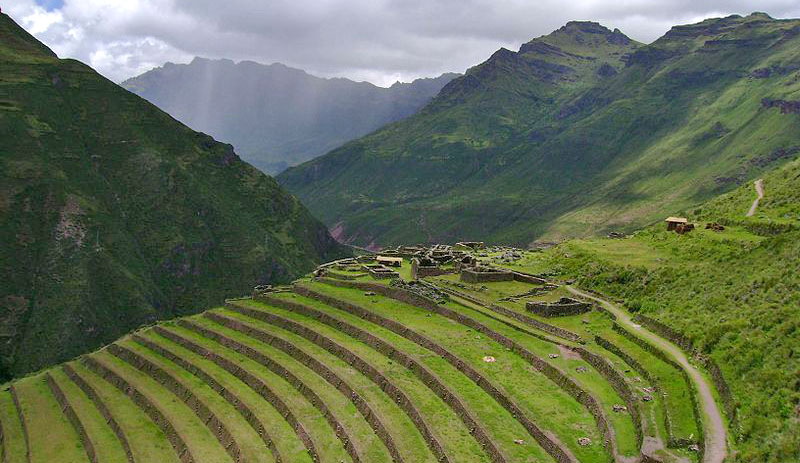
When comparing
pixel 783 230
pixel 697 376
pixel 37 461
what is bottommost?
pixel 37 461

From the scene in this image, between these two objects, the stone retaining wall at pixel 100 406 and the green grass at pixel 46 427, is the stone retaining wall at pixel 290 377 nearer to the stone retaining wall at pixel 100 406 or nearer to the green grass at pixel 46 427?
the stone retaining wall at pixel 100 406

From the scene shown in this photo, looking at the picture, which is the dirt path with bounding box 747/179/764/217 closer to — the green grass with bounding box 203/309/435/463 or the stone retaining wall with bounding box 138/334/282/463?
the green grass with bounding box 203/309/435/463

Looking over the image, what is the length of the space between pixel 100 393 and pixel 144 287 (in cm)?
7491

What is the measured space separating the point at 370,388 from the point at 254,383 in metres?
12.1

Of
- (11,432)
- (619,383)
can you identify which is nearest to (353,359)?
(619,383)

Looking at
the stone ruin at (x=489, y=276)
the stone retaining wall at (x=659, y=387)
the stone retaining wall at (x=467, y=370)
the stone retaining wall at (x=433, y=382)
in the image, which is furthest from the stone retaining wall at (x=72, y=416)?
the stone retaining wall at (x=659, y=387)

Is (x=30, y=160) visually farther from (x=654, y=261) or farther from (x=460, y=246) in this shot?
(x=654, y=261)

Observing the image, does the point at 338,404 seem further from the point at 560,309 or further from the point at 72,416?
the point at 72,416

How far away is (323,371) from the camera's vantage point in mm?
50094

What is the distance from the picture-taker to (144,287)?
431 feet

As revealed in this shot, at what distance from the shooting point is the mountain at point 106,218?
115312mm

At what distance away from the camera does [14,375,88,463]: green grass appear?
52.2 meters

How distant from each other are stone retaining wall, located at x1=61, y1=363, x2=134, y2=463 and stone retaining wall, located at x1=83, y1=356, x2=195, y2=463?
5.66 feet

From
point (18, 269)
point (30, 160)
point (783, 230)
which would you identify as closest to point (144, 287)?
point (18, 269)
